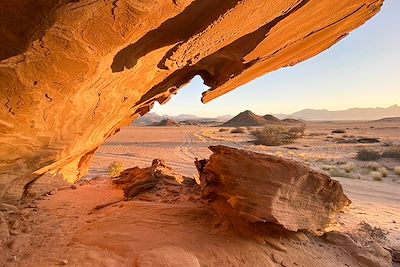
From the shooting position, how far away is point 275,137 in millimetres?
25000

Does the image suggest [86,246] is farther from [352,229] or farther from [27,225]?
[352,229]

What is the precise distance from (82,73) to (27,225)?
257cm

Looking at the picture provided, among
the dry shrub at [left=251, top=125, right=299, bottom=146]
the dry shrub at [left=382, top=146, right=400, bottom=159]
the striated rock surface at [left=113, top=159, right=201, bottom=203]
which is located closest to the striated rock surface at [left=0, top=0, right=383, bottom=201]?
the striated rock surface at [left=113, top=159, right=201, bottom=203]

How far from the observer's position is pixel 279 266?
373 centimetres

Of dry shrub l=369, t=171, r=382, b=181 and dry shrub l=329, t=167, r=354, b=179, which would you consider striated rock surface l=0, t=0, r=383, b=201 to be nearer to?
dry shrub l=329, t=167, r=354, b=179

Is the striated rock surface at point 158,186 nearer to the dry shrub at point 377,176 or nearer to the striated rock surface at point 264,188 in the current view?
the striated rock surface at point 264,188

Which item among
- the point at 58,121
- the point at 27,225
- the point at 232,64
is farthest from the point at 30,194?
the point at 232,64

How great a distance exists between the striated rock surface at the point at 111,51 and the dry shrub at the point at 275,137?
1953cm

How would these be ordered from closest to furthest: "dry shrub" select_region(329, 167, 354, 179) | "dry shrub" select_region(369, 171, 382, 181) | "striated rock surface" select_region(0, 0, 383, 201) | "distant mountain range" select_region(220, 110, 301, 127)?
1. "striated rock surface" select_region(0, 0, 383, 201)
2. "dry shrub" select_region(369, 171, 382, 181)
3. "dry shrub" select_region(329, 167, 354, 179)
4. "distant mountain range" select_region(220, 110, 301, 127)

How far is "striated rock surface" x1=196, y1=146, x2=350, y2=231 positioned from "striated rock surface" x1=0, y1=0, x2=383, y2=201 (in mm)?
1431

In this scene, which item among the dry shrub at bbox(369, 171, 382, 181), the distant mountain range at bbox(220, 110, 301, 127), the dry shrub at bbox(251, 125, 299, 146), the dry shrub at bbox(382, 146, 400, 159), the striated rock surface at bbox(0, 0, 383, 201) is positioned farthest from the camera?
the distant mountain range at bbox(220, 110, 301, 127)

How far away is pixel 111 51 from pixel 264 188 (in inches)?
97.8

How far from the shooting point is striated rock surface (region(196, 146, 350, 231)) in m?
3.98

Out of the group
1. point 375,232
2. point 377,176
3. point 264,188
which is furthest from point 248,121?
point 264,188
